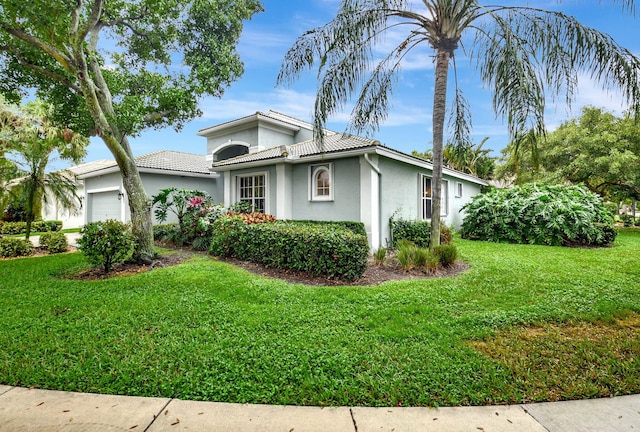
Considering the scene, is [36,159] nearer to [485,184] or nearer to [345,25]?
[345,25]

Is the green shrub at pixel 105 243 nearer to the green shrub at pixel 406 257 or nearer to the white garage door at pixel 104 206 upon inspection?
the green shrub at pixel 406 257

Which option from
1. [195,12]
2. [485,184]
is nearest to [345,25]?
[195,12]

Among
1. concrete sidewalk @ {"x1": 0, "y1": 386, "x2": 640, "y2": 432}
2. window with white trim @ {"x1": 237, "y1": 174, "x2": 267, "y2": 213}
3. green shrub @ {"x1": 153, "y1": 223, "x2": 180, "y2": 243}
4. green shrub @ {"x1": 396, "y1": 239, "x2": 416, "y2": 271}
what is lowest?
concrete sidewalk @ {"x1": 0, "y1": 386, "x2": 640, "y2": 432}

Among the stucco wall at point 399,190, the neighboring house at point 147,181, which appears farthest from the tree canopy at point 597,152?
the neighboring house at point 147,181

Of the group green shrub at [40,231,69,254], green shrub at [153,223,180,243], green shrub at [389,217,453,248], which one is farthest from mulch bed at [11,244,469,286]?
green shrub at [40,231,69,254]

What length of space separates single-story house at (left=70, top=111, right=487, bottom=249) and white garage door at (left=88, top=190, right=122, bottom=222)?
0.05 metres

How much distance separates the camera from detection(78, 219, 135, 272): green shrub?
22.9 feet

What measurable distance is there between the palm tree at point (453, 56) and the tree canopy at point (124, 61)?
4632mm

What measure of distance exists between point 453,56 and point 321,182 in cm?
556

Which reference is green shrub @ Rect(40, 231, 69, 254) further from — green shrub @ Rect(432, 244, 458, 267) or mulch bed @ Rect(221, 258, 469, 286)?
green shrub @ Rect(432, 244, 458, 267)

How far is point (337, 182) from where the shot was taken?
1060 cm

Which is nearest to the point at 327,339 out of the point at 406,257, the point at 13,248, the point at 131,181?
the point at 406,257

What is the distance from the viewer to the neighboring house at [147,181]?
14.6m

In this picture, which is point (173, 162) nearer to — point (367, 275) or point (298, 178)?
point (298, 178)
